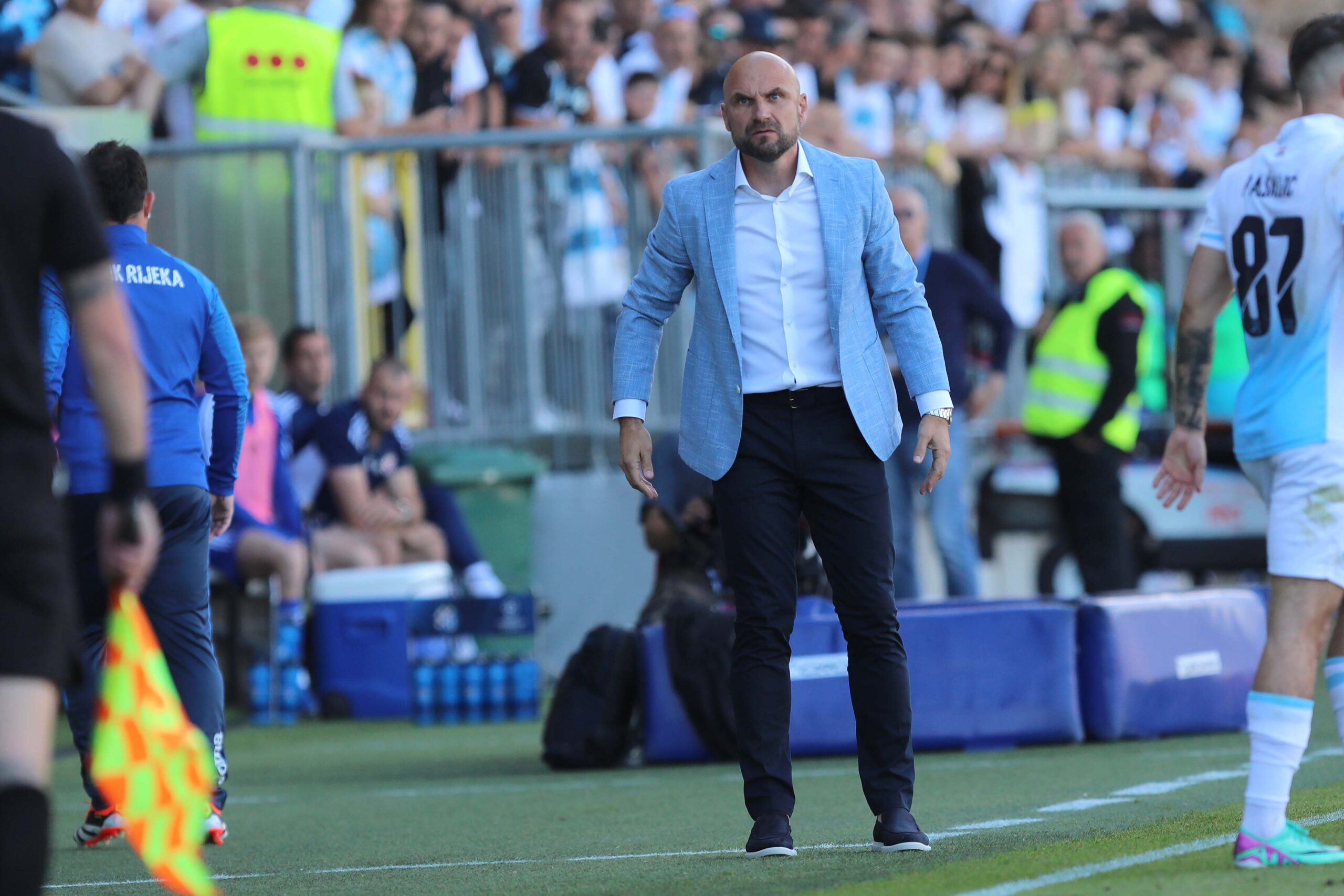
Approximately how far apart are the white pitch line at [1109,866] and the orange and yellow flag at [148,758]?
1698mm

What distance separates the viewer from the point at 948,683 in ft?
27.7

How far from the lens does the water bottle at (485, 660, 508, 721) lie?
11.1 m

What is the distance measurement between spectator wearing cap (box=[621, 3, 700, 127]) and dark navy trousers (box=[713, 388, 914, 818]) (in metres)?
8.80

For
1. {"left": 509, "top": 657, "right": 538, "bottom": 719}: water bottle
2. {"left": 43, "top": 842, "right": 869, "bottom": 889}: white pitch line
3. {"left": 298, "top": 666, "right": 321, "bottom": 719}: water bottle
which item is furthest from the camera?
{"left": 298, "top": 666, "right": 321, "bottom": 719}: water bottle

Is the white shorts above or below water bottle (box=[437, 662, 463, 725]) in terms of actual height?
above

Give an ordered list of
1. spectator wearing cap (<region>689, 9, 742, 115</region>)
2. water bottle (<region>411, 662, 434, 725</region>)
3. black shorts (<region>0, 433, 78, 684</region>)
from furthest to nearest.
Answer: spectator wearing cap (<region>689, 9, 742, 115</region>)
water bottle (<region>411, 662, 434, 725</region>)
black shorts (<region>0, 433, 78, 684</region>)

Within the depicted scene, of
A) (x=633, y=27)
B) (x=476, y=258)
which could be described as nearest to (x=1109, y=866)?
(x=476, y=258)

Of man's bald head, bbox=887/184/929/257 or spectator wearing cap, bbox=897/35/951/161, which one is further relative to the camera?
spectator wearing cap, bbox=897/35/951/161

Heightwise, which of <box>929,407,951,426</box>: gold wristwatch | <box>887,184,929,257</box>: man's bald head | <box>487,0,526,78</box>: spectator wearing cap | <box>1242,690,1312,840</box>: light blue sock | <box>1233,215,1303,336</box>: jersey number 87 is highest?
<box>487,0,526,78</box>: spectator wearing cap

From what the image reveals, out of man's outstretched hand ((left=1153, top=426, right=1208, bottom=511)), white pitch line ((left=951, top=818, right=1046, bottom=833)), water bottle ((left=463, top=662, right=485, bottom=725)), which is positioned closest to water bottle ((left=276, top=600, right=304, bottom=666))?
water bottle ((left=463, top=662, right=485, bottom=725))

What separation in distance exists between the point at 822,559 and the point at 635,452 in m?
0.57

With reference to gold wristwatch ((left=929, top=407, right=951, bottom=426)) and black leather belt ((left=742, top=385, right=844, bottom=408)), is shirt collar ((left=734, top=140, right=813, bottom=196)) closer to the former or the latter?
black leather belt ((left=742, top=385, right=844, bottom=408))

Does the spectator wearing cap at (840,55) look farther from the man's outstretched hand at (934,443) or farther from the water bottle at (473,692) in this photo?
the man's outstretched hand at (934,443)

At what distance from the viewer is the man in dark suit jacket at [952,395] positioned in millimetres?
10773
